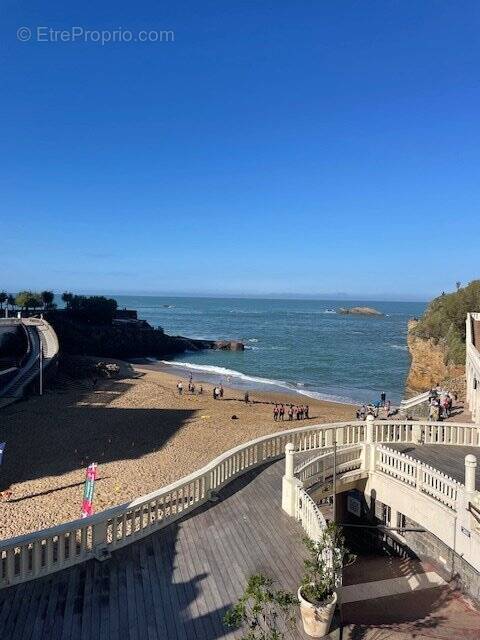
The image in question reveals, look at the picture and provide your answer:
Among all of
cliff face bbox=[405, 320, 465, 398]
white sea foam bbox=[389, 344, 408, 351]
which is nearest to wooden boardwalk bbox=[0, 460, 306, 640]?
cliff face bbox=[405, 320, 465, 398]

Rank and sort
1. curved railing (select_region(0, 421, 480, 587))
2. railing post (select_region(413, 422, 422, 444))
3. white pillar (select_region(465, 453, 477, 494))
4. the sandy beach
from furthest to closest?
the sandy beach < railing post (select_region(413, 422, 422, 444)) < white pillar (select_region(465, 453, 477, 494)) < curved railing (select_region(0, 421, 480, 587))

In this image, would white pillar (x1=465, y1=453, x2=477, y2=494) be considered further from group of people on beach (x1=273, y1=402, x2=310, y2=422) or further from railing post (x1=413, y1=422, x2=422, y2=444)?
group of people on beach (x1=273, y1=402, x2=310, y2=422)

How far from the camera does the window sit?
11.1 metres

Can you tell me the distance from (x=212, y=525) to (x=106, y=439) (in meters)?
15.9

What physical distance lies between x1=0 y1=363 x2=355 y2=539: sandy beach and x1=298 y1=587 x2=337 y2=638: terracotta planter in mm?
9955

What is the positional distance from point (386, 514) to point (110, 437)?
15.7 meters

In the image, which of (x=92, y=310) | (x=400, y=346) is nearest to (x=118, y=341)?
(x=92, y=310)

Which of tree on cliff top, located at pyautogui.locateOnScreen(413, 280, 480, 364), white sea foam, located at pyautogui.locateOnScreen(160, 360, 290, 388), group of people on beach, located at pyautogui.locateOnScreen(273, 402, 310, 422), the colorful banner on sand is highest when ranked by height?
tree on cliff top, located at pyautogui.locateOnScreen(413, 280, 480, 364)

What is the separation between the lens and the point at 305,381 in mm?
47375

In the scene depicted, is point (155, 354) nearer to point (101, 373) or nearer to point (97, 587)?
point (101, 373)

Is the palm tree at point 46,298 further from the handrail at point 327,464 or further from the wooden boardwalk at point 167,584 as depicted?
the wooden boardwalk at point 167,584

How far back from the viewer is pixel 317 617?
565cm

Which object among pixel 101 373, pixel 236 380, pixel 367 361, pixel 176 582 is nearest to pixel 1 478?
pixel 176 582

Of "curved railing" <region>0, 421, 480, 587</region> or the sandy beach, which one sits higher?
"curved railing" <region>0, 421, 480, 587</region>
